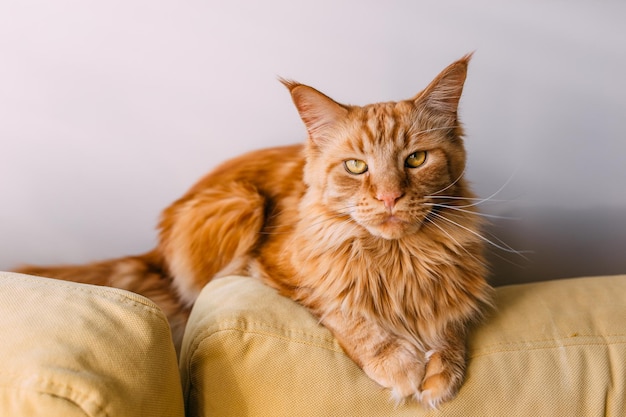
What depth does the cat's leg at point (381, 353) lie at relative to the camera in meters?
1.10

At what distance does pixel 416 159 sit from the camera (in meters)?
1.20

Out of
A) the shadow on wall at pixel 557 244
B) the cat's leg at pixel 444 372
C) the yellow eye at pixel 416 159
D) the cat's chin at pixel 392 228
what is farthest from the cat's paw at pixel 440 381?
the shadow on wall at pixel 557 244

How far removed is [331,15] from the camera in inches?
64.5

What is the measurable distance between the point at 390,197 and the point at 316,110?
0.28 meters

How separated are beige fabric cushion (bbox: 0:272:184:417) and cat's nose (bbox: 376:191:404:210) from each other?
50 centimetres

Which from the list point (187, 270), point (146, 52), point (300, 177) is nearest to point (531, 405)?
point (300, 177)

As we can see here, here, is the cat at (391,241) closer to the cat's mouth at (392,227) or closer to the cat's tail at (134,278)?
the cat's mouth at (392,227)

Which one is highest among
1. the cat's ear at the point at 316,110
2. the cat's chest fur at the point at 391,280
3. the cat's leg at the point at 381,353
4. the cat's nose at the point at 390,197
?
the cat's ear at the point at 316,110

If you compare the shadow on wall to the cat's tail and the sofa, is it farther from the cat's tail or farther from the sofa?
the cat's tail

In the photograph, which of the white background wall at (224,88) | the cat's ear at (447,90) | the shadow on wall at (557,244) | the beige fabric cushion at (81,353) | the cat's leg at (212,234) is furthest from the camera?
the shadow on wall at (557,244)

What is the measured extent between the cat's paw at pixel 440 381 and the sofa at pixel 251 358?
0.8 inches

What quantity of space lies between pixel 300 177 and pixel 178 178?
0.46 meters

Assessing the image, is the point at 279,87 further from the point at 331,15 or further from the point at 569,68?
the point at 569,68

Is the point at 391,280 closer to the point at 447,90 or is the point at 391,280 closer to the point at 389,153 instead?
the point at 389,153
